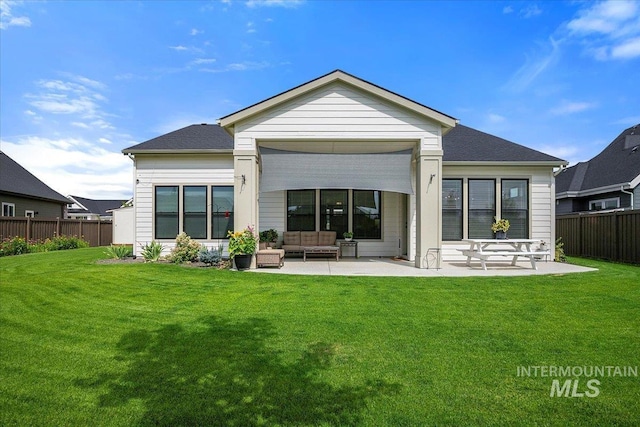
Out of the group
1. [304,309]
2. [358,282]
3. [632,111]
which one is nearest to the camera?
[304,309]

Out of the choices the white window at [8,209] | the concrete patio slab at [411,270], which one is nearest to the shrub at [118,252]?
the concrete patio slab at [411,270]

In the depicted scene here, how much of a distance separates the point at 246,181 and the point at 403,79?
11472 mm

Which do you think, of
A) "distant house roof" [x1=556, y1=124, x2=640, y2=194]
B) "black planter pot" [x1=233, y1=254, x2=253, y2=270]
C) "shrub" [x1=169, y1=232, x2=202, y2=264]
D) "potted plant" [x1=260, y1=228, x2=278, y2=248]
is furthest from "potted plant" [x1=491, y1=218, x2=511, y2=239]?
"shrub" [x1=169, y1=232, x2=202, y2=264]

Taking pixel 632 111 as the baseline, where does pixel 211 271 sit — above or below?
below

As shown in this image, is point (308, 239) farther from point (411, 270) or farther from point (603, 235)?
point (603, 235)

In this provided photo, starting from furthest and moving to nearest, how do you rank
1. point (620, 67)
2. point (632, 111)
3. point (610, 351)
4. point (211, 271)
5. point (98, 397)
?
1. point (632, 111)
2. point (620, 67)
3. point (211, 271)
4. point (610, 351)
5. point (98, 397)

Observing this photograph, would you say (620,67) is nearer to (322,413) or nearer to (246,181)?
(246,181)

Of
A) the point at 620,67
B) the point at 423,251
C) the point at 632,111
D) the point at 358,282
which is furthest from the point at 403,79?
the point at 632,111

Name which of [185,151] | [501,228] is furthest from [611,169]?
[185,151]

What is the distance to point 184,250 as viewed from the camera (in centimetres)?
1002

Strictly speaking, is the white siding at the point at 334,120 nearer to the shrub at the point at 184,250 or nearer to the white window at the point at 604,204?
the shrub at the point at 184,250

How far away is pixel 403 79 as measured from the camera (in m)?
16.1

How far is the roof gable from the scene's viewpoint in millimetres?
8469

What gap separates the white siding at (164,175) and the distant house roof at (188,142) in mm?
298
